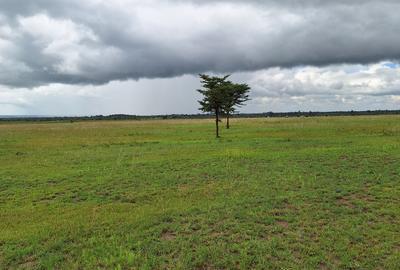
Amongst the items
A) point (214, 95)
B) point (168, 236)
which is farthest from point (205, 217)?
point (214, 95)

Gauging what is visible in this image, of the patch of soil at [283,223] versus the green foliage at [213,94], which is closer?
the patch of soil at [283,223]

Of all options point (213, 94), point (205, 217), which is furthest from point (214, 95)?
point (205, 217)

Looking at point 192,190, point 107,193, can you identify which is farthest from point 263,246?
point 107,193

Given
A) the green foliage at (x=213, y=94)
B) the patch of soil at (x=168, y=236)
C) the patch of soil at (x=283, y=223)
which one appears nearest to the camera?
the patch of soil at (x=168, y=236)

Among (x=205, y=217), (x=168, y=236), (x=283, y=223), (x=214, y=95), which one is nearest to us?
(x=168, y=236)

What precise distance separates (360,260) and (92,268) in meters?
5.22

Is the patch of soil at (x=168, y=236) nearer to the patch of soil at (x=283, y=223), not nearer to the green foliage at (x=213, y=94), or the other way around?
the patch of soil at (x=283, y=223)

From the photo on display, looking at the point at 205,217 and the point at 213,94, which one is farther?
the point at 213,94

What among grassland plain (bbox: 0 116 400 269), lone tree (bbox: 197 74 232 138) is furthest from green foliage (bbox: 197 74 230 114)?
grassland plain (bbox: 0 116 400 269)

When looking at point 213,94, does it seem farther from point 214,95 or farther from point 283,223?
point 283,223

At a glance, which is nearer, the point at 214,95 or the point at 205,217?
the point at 205,217

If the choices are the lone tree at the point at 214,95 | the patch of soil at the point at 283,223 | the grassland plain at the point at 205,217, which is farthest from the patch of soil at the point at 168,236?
the lone tree at the point at 214,95

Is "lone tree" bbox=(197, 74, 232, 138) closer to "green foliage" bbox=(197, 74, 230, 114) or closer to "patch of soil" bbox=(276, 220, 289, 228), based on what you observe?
"green foliage" bbox=(197, 74, 230, 114)

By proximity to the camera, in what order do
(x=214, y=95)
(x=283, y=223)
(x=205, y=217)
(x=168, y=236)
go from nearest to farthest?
(x=168, y=236), (x=283, y=223), (x=205, y=217), (x=214, y=95)
